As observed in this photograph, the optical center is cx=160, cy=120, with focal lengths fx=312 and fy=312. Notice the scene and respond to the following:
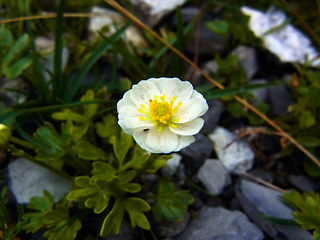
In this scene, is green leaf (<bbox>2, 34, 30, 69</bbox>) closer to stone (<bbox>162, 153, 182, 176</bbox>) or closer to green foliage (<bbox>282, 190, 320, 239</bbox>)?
stone (<bbox>162, 153, 182, 176</bbox>)

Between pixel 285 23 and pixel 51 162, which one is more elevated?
pixel 285 23

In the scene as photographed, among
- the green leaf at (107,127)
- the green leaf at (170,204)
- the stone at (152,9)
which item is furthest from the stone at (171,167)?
the stone at (152,9)

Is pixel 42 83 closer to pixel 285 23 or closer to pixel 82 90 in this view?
pixel 82 90

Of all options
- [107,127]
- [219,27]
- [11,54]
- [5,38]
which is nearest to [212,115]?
[219,27]

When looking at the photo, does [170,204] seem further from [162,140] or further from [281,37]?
[281,37]

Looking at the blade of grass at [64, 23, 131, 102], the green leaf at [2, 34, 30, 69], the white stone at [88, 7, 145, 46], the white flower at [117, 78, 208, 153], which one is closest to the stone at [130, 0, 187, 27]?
the white stone at [88, 7, 145, 46]

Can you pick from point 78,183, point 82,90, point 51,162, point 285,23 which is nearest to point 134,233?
point 78,183
